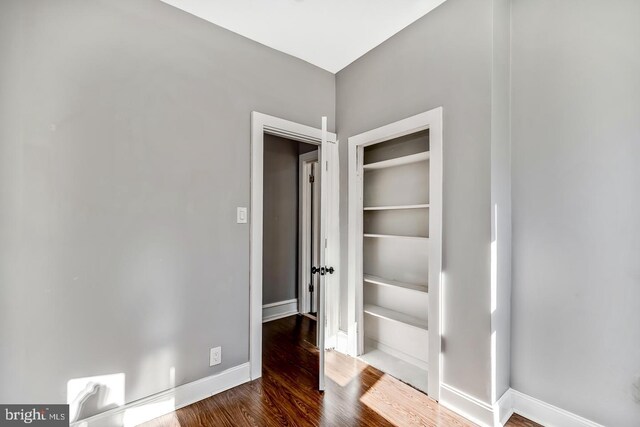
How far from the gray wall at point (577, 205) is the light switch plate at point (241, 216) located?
1.98m

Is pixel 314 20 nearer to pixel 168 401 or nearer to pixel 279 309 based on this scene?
pixel 168 401

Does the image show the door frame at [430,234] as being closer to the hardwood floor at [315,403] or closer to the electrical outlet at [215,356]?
the hardwood floor at [315,403]

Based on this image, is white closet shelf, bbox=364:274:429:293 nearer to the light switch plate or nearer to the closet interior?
the closet interior

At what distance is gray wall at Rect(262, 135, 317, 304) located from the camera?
3.78m

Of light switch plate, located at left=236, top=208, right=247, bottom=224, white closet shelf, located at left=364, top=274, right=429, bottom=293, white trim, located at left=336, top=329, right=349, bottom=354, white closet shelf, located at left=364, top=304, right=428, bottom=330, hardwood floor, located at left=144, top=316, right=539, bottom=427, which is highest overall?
light switch plate, located at left=236, top=208, right=247, bottom=224

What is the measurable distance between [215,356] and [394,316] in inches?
60.8

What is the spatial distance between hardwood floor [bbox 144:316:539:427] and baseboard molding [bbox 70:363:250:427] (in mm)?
44

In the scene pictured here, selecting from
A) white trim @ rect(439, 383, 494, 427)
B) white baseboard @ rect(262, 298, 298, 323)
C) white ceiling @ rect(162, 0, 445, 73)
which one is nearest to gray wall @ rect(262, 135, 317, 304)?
white baseboard @ rect(262, 298, 298, 323)

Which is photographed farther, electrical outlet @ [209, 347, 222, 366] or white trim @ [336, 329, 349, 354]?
white trim @ [336, 329, 349, 354]

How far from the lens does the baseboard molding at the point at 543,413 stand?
1652 mm

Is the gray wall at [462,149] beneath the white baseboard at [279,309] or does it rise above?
above

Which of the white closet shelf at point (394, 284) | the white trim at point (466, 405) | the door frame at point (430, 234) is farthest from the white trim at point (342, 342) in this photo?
the white trim at point (466, 405)

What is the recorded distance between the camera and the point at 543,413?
177 centimetres

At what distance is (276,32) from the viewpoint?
2291 millimetres
